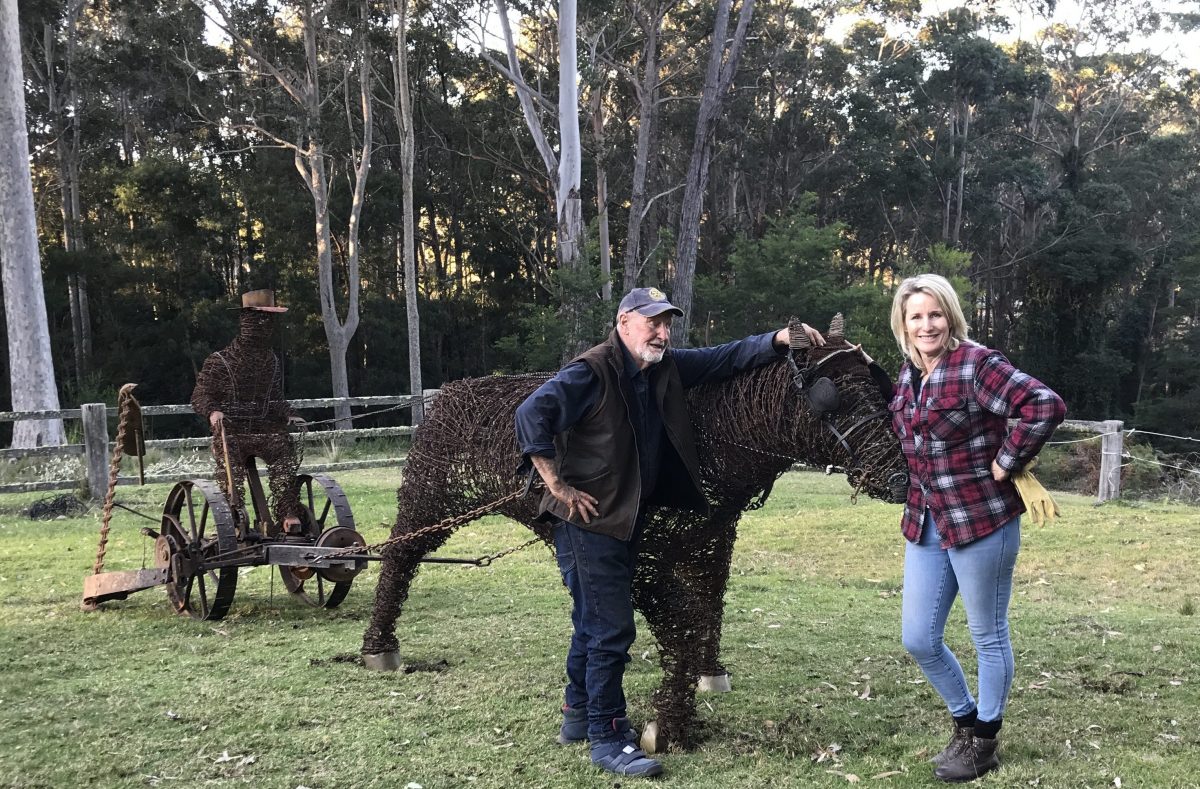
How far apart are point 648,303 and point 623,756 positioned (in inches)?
70.0

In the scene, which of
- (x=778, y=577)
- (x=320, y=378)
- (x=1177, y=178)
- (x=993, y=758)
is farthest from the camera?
(x=1177, y=178)

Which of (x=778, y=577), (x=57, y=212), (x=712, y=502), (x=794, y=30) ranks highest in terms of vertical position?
(x=794, y=30)

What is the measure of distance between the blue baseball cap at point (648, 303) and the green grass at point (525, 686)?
70.7 inches

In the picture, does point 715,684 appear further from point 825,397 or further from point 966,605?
point 825,397

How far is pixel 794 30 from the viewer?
31531 mm

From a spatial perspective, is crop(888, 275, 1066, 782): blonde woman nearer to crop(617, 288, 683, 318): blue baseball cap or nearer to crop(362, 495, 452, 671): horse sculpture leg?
crop(617, 288, 683, 318): blue baseball cap

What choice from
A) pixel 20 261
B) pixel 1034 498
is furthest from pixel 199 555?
pixel 20 261

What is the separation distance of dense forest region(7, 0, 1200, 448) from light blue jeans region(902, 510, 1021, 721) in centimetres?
1577

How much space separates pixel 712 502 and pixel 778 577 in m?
4.01

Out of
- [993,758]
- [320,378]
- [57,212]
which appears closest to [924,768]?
[993,758]

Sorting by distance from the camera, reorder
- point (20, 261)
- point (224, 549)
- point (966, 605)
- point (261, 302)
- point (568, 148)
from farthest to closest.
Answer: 1. point (568, 148)
2. point (20, 261)
3. point (261, 302)
4. point (224, 549)
5. point (966, 605)

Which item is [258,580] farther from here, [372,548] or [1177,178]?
[1177,178]

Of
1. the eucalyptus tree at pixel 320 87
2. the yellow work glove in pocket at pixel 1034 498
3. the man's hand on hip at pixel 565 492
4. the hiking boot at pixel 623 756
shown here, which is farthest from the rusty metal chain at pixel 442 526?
the eucalyptus tree at pixel 320 87

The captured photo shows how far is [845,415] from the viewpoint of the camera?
350cm
